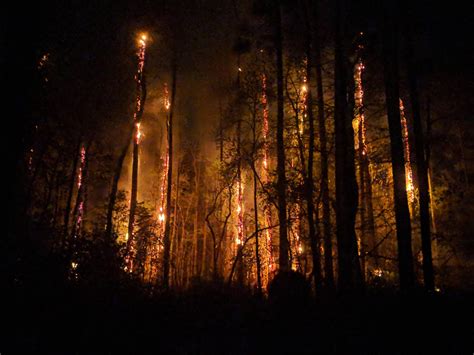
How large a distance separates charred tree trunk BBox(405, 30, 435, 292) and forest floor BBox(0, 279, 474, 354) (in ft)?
10.4

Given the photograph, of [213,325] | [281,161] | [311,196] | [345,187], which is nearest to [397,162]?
[345,187]

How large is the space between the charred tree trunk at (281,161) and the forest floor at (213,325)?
4.69 m

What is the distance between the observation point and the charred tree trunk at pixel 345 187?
10.5 meters

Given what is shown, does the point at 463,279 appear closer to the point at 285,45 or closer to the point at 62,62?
the point at 285,45

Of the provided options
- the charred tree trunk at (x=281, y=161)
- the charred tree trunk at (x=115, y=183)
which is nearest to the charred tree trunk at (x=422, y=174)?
the charred tree trunk at (x=281, y=161)

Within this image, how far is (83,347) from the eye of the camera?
5699mm

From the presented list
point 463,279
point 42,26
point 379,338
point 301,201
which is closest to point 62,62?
point 42,26

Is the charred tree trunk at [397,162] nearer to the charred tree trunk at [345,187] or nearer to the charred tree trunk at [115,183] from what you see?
the charred tree trunk at [345,187]

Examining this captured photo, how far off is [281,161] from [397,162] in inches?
197

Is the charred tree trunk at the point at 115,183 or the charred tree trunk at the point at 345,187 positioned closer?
the charred tree trunk at the point at 345,187

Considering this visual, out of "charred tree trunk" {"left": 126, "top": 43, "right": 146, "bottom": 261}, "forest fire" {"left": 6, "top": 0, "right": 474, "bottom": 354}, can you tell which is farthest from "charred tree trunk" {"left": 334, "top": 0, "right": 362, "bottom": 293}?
"charred tree trunk" {"left": 126, "top": 43, "right": 146, "bottom": 261}

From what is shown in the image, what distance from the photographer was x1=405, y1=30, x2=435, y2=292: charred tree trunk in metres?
12.1

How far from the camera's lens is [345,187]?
10961 mm

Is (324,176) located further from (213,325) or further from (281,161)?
(213,325)
